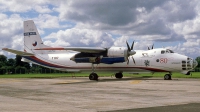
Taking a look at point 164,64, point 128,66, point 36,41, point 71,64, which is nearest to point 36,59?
point 36,41

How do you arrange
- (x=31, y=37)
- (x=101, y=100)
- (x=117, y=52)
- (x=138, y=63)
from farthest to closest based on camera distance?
(x=31, y=37) < (x=138, y=63) < (x=117, y=52) < (x=101, y=100)

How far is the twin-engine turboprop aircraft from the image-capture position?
32438 millimetres

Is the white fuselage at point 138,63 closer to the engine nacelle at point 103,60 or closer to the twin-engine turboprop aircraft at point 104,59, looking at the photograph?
the twin-engine turboprop aircraft at point 104,59

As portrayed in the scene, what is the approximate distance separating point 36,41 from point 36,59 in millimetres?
2699

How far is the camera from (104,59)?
3372cm

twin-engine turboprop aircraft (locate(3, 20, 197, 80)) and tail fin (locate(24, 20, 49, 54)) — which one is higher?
tail fin (locate(24, 20, 49, 54))

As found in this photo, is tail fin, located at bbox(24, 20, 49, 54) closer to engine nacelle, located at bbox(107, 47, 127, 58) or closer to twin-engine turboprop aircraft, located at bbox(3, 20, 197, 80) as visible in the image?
twin-engine turboprop aircraft, located at bbox(3, 20, 197, 80)

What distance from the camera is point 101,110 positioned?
1027cm

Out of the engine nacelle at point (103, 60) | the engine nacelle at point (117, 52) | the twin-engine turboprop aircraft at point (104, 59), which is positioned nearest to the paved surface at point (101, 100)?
the engine nacelle at point (117, 52)

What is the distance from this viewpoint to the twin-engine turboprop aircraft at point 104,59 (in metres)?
32.4

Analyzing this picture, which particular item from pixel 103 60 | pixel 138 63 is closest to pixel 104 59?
pixel 103 60

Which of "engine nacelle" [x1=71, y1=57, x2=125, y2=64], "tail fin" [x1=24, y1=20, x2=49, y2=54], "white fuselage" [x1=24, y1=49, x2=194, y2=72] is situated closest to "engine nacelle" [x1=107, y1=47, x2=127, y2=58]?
"engine nacelle" [x1=71, y1=57, x2=125, y2=64]

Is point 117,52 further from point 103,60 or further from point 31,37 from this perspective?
point 31,37

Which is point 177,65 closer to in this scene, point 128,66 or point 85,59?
point 128,66
